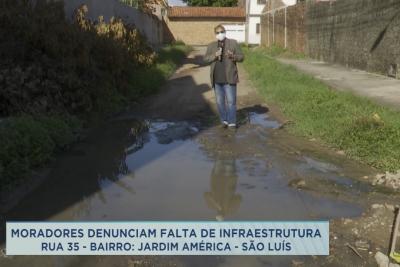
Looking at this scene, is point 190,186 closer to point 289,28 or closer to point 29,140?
point 29,140

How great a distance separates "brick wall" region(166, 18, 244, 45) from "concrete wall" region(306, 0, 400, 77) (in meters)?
27.0

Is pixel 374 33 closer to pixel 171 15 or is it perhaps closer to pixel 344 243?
pixel 344 243

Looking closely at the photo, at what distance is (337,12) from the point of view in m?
22.3

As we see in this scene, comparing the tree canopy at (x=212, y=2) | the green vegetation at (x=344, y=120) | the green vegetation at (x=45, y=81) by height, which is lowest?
the green vegetation at (x=344, y=120)

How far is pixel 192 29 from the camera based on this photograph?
5400 centimetres

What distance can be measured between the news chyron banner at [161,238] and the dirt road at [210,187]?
0.33 metres

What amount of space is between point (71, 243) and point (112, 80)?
846 cm

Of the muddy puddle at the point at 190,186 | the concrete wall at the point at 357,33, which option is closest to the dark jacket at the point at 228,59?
the muddy puddle at the point at 190,186

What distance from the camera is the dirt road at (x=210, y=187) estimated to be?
4.36 metres

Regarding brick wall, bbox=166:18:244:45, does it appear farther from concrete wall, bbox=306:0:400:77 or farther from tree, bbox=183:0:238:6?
concrete wall, bbox=306:0:400:77

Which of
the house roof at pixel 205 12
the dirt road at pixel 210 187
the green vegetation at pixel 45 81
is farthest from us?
the house roof at pixel 205 12

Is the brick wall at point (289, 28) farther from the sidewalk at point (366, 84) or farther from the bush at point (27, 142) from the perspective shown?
the bush at point (27, 142)

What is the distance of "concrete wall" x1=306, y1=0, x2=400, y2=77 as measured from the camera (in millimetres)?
15633

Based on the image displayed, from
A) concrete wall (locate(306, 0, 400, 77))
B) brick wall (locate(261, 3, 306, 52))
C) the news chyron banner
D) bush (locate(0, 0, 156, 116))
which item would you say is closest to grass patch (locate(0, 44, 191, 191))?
bush (locate(0, 0, 156, 116))
